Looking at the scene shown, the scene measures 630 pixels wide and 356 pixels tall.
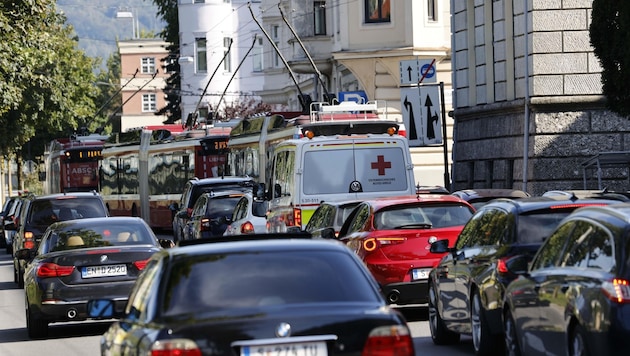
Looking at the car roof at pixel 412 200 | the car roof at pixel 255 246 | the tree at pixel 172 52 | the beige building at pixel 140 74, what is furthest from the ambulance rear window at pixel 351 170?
the beige building at pixel 140 74

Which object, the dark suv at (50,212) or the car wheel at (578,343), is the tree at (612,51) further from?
the car wheel at (578,343)

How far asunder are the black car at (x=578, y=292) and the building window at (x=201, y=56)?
267ft

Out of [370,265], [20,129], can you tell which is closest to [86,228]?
[370,265]

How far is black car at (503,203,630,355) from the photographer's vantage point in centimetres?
948

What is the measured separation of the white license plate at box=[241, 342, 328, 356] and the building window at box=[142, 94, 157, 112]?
136142 mm

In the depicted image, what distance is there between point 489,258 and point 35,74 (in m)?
33.6

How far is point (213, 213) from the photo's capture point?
32.8 meters

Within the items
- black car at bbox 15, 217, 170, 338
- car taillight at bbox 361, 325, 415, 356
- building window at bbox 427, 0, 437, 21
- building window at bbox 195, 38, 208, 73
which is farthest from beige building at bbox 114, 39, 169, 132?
car taillight at bbox 361, 325, 415, 356

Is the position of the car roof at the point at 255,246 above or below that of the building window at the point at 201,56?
below

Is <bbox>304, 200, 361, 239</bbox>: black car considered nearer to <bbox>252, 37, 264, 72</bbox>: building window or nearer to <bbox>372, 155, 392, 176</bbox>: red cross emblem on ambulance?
<bbox>372, 155, 392, 176</bbox>: red cross emblem on ambulance

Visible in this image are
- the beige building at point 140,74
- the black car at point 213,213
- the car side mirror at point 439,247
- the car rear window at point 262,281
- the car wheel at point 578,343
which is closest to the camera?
the car rear window at point 262,281

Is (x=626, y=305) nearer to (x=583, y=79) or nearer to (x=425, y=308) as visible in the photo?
(x=425, y=308)

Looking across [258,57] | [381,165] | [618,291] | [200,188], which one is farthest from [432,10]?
[258,57]

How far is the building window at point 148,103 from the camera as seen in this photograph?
143750 millimetres
